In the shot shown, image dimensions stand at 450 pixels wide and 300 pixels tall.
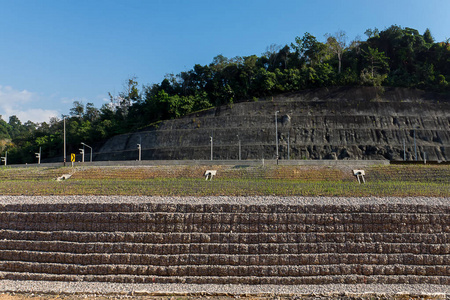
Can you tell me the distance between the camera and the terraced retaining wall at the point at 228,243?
36.5ft

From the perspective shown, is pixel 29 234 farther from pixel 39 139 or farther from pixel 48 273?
pixel 39 139

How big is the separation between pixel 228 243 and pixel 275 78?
48909mm

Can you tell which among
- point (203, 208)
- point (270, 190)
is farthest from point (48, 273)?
point (270, 190)

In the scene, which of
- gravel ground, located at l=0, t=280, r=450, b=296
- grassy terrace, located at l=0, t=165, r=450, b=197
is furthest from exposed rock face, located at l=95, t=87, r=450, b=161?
gravel ground, located at l=0, t=280, r=450, b=296

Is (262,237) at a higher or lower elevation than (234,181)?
lower

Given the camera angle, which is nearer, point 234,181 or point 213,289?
point 213,289

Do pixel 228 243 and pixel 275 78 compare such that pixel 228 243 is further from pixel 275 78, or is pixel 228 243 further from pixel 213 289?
pixel 275 78

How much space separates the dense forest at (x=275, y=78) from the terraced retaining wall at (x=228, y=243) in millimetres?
43328

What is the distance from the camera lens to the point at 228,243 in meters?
11.6

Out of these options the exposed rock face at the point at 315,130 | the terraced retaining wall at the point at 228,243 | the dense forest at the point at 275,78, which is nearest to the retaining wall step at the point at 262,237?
the terraced retaining wall at the point at 228,243

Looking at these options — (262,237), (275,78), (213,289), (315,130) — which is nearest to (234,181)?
(262,237)

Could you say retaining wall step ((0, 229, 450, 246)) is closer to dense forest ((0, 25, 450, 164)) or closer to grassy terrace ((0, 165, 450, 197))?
grassy terrace ((0, 165, 450, 197))

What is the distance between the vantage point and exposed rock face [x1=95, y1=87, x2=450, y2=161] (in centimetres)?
4372

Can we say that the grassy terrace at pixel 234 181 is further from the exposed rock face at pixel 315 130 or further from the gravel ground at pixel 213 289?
the exposed rock face at pixel 315 130
